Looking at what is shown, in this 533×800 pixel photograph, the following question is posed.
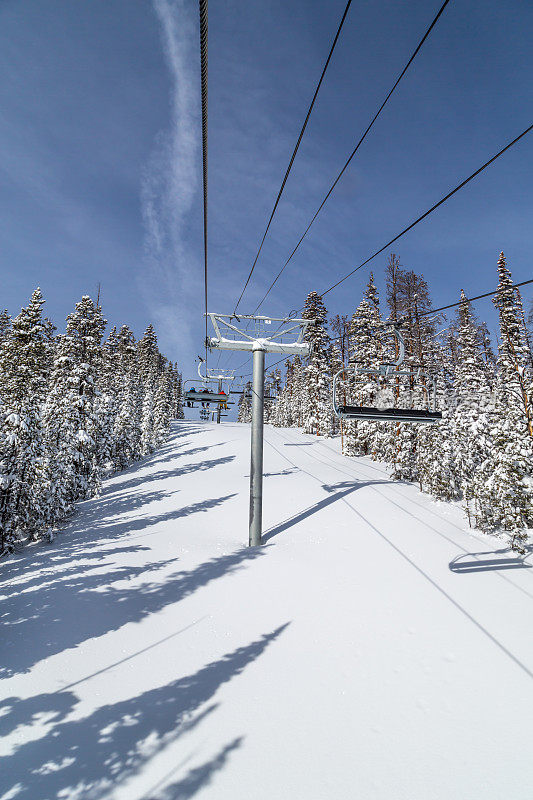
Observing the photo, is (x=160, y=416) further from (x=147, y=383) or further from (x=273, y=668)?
(x=273, y=668)

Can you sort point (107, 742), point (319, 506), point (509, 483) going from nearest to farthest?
point (107, 742) → point (509, 483) → point (319, 506)

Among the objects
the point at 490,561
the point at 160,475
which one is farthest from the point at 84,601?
the point at 160,475

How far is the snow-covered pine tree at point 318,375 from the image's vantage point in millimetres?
39594

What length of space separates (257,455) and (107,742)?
7.67m

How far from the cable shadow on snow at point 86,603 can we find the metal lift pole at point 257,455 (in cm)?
101

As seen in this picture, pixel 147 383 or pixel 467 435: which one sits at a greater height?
pixel 147 383

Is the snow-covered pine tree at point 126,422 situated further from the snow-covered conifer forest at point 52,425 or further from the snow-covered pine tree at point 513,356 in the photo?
the snow-covered pine tree at point 513,356

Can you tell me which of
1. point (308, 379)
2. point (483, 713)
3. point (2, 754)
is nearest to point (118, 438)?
point (308, 379)

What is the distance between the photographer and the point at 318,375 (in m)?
39.6

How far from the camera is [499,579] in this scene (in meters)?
8.27

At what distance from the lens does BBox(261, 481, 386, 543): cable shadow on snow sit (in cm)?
1197

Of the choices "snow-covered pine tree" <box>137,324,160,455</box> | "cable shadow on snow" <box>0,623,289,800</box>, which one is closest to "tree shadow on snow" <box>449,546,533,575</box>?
"cable shadow on snow" <box>0,623,289,800</box>

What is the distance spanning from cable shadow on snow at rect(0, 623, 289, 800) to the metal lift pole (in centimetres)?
545

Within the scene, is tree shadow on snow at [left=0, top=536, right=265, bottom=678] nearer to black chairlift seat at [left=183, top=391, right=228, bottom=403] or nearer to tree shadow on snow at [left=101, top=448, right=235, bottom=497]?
tree shadow on snow at [left=101, top=448, right=235, bottom=497]
